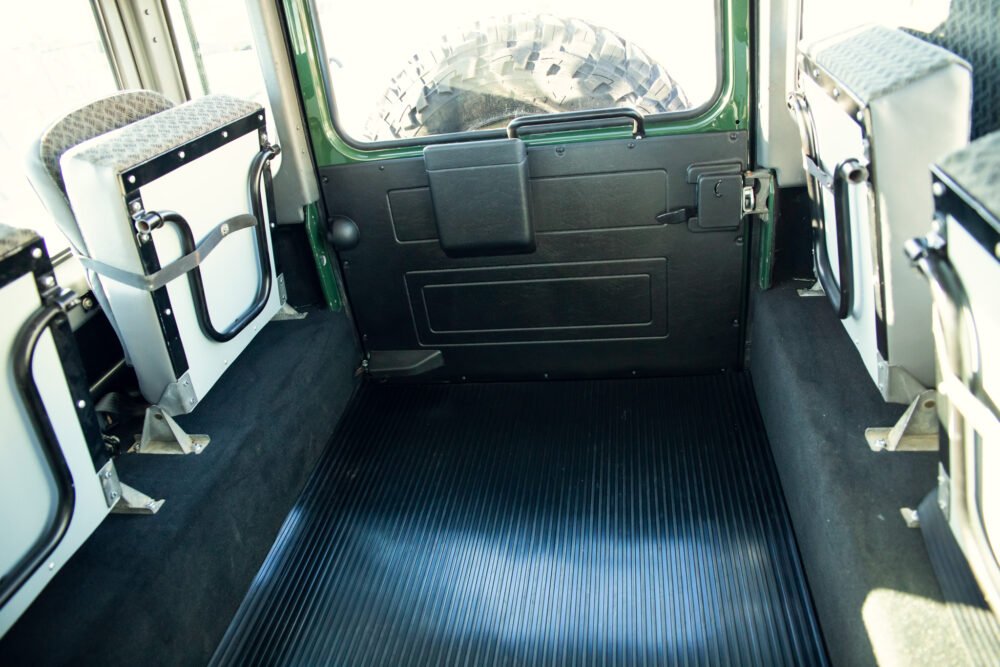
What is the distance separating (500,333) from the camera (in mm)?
3121

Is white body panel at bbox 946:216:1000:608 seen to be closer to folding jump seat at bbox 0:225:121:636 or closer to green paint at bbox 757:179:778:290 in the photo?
green paint at bbox 757:179:778:290

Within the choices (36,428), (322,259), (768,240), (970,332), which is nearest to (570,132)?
(768,240)

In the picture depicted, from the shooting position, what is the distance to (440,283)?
3.06 meters

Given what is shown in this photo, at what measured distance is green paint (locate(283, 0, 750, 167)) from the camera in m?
2.55

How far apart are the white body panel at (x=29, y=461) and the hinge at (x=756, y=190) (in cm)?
213

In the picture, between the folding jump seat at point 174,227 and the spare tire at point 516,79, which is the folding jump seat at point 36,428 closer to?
the folding jump seat at point 174,227

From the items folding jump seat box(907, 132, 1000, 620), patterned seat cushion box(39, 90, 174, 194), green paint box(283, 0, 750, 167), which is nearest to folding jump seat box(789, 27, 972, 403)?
folding jump seat box(907, 132, 1000, 620)

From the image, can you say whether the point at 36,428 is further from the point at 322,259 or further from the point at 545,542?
the point at 322,259

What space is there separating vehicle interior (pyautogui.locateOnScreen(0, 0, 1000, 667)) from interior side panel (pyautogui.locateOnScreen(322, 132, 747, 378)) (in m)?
0.01

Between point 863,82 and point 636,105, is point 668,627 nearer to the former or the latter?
point 863,82

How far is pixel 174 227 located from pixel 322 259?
37.3 inches

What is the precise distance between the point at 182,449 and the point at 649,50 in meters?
1.98

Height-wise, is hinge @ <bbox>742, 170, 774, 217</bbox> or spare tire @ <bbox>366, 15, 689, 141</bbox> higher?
spare tire @ <bbox>366, 15, 689, 141</bbox>

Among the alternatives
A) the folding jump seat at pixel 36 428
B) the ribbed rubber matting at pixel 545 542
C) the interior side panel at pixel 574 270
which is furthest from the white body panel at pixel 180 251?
the ribbed rubber matting at pixel 545 542
